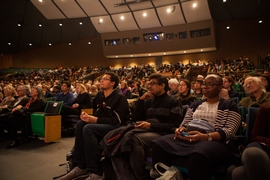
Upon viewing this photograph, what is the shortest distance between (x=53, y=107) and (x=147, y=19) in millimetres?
12621

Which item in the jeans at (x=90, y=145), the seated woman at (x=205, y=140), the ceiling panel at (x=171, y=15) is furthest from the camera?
the ceiling panel at (x=171, y=15)

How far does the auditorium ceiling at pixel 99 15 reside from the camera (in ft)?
43.7

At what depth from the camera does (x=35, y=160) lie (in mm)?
3119

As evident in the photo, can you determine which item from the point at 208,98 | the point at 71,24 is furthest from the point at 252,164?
the point at 71,24

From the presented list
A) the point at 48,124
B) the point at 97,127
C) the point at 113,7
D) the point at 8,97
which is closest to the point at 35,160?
the point at 48,124

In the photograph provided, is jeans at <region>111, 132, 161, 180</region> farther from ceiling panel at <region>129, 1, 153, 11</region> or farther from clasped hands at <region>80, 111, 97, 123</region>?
ceiling panel at <region>129, 1, 153, 11</region>

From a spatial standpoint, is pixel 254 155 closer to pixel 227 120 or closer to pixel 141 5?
pixel 227 120

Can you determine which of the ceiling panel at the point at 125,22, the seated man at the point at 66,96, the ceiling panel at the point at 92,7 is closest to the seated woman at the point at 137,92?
the seated man at the point at 66,96

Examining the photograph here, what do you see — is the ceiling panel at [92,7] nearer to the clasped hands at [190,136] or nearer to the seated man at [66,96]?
the seated man at [66,96]

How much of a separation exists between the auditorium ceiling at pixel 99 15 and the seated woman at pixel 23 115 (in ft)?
37.0

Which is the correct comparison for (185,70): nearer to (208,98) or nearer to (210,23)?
(210,23)

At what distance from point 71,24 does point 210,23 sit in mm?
10785

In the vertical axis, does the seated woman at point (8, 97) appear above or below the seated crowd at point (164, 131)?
above

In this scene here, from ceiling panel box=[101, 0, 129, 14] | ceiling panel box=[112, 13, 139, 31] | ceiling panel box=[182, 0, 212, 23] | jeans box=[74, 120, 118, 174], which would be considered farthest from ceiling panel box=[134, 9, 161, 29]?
jeans box=[74, 120, 118, 174]
